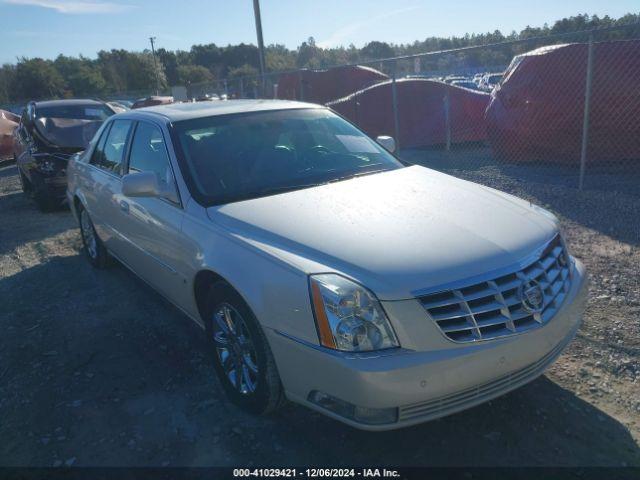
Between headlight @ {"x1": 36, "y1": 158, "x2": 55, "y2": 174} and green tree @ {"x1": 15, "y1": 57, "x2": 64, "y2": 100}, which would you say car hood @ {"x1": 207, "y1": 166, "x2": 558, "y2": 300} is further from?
green tree @ {"x1": 15, "y1": 57, "x2": 64, "y2": 100}

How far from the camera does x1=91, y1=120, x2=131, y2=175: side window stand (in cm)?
451

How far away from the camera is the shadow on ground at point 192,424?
8.69 feet

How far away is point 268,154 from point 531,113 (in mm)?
7162

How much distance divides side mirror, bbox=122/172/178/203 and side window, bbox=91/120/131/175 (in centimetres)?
120

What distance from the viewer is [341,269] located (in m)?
2.41

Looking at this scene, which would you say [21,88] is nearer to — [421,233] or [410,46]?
[410,46]

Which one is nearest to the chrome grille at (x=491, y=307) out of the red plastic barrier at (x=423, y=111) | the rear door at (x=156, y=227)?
the rear door at (x=156, y=227)

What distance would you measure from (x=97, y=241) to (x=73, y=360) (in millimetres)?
1966

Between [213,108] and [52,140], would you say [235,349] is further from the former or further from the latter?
[52,140]

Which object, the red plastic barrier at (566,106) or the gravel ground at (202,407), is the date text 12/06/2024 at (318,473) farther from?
the red plastic barrier at (566,106)

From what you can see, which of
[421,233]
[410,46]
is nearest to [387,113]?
[421,233]

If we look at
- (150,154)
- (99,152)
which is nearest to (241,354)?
(150,154)

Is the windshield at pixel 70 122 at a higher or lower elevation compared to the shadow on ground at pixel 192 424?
higher

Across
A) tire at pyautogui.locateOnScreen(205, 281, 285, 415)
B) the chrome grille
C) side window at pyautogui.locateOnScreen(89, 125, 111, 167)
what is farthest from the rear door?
the chrome grille
